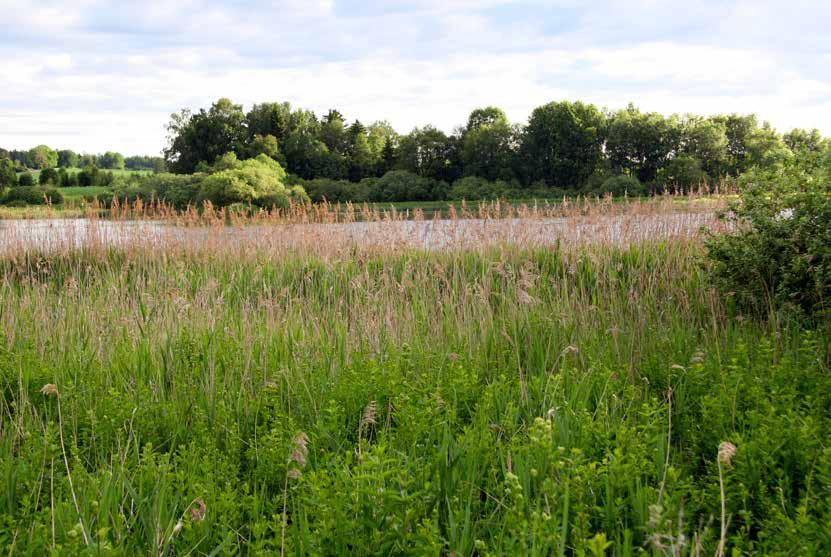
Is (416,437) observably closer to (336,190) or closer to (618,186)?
(336,190)

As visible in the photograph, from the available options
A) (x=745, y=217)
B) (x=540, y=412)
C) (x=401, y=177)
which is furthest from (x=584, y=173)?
(x=540, y=412)

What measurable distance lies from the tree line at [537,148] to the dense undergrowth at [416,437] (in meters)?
28.7

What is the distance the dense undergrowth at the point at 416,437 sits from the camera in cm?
171

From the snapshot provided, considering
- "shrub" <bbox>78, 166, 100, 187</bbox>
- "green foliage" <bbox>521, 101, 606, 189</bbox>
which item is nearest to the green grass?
"shrub" <bbox>78, 166, 100, 187</bbox>

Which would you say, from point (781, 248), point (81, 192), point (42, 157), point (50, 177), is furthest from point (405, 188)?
point (42, 157)

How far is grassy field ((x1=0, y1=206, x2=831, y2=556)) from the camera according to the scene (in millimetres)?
1708

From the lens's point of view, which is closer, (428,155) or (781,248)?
(781,248)

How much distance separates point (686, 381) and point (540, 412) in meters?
0.78

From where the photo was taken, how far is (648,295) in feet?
15.2

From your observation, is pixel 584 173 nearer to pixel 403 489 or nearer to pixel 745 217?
pixel 745 217

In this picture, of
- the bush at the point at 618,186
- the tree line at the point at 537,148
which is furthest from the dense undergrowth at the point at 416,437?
the tree line at the point at 537,148

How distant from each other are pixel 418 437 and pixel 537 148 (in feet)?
118

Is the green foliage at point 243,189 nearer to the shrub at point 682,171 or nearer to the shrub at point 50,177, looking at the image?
the shrub at point 682,171

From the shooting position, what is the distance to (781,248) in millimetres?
4230
